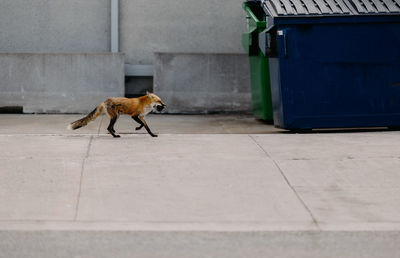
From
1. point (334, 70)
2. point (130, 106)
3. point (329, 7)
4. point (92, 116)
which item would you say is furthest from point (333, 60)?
point (92, 116)

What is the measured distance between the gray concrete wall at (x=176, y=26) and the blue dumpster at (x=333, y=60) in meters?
4.27

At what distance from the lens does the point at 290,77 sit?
890 cm

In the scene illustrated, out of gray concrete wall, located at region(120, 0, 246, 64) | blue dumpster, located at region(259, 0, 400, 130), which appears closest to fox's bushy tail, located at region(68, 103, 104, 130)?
blue dumpster, located at region(259, 0, 400, 130)

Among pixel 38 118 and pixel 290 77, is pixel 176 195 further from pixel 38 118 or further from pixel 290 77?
pixel 38 118

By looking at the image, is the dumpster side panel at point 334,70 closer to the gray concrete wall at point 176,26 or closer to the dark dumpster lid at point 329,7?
the dark dumpster lid at point 329,7

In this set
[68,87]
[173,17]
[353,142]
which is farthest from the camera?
[173,17]

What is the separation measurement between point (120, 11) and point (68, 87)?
1.75 meters

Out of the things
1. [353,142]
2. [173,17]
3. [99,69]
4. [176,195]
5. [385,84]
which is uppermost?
[173,17]

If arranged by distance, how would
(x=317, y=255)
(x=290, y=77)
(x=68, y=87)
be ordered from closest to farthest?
(x=317, y=255), (x=290, y=77), (x=68, y=87)

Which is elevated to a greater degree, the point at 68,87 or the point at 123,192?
the point at 68,87

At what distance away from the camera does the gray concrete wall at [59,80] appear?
40.6 feet

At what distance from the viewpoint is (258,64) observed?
414 inches

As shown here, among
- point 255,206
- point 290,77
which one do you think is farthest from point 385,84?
point 255,206

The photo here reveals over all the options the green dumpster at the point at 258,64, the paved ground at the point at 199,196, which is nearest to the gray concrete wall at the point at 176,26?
the green dumpster at the point at 258,64
